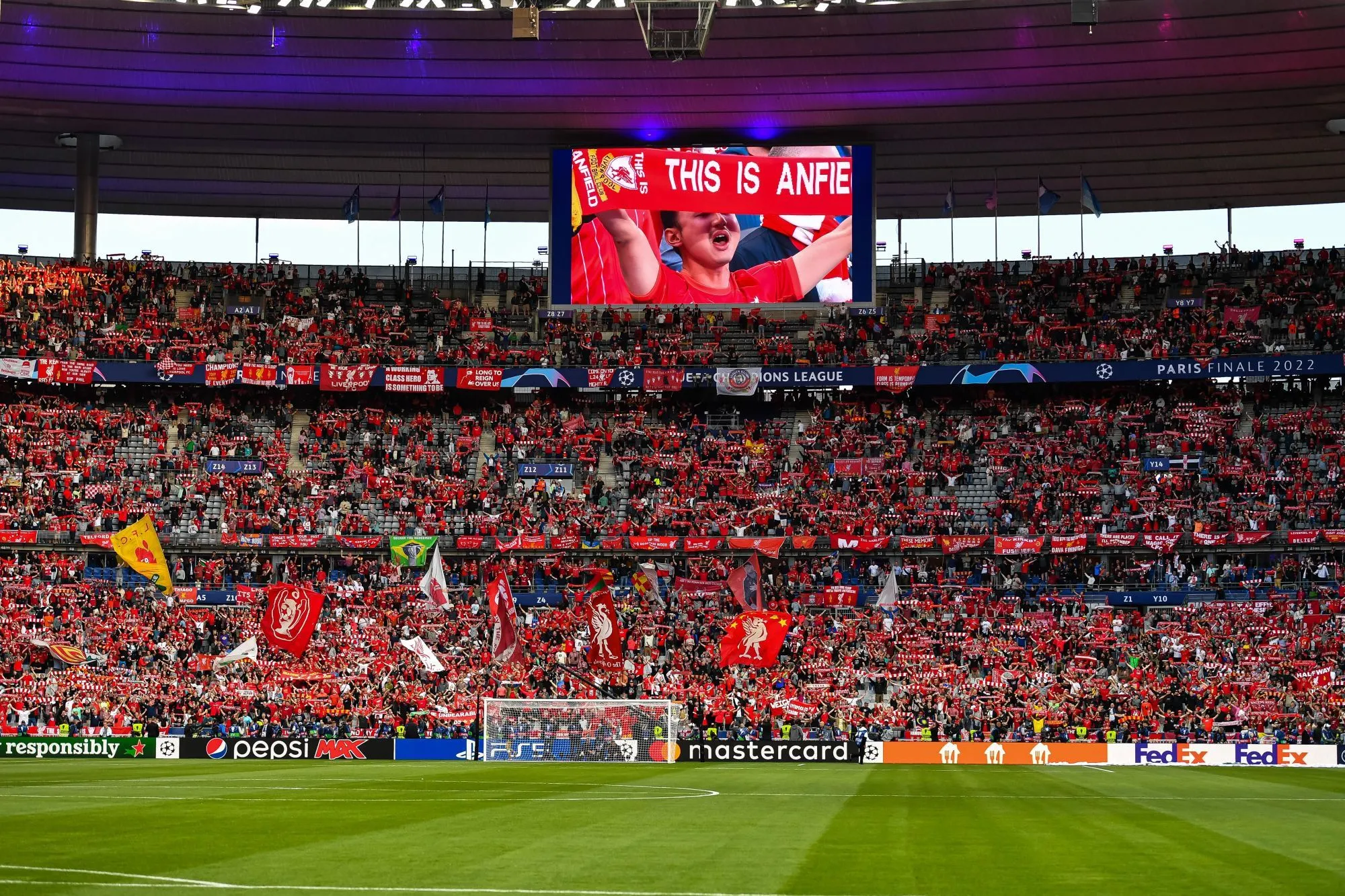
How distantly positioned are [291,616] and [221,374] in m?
18.3

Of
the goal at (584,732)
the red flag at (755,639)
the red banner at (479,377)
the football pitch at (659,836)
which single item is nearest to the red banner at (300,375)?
the red banner at (479,377)

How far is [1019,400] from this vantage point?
6241cm

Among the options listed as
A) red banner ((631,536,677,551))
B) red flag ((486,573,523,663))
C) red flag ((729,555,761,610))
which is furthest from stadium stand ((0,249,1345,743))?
red flag ((486,573,523,663))

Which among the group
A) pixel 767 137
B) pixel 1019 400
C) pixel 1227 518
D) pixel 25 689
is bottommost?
pixel 25 689

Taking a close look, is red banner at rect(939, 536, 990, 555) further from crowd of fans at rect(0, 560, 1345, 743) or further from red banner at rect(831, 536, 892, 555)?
red banner at rect(831, 536, 892, 555)

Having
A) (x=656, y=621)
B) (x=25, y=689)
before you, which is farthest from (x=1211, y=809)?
(x=25, y=689)

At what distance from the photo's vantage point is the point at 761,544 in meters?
55.3

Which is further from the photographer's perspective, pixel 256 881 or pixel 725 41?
pixel 725 41

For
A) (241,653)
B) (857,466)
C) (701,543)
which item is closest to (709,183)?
(857,466)

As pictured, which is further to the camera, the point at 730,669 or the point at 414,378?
the point at 414,378

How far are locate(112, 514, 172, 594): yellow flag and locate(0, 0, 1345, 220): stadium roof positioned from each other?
16411 millimetres

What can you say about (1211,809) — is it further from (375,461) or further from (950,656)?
(375,461)

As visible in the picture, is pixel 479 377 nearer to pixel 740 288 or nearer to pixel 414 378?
pixel 414 378

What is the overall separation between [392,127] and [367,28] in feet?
27.5
